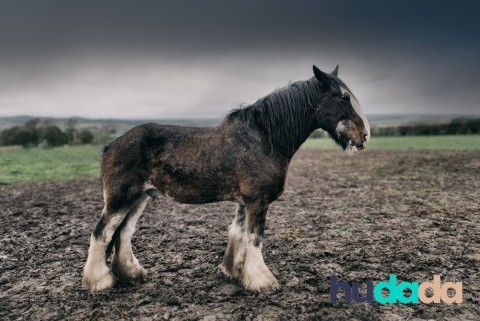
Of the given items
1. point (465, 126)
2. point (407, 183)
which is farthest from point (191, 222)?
point (465, 126)

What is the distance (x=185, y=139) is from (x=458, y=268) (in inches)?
187

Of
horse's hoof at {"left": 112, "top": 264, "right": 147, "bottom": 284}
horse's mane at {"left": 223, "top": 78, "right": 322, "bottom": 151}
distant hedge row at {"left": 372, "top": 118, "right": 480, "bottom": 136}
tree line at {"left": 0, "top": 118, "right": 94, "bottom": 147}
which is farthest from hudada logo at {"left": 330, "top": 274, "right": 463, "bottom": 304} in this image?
distant hedge row at {"left": 372, "top": 118, "right": 480, "bottom": 136}

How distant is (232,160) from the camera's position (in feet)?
14.7

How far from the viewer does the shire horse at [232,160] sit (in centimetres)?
448

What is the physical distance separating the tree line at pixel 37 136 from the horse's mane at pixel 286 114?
48.3 meters

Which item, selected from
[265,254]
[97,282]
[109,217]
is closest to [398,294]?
[265,254]

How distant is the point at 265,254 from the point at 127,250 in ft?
8.15

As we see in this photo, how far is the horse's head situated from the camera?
14.9ft

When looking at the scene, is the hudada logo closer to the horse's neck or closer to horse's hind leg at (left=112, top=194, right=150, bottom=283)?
the horse's neck

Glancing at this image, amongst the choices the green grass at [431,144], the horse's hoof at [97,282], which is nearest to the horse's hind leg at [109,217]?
the horse's hoof at [97,282]

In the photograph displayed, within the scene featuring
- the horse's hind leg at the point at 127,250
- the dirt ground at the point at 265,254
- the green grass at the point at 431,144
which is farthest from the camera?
the green grass at the point at 431,144

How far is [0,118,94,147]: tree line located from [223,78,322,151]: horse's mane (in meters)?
48.3

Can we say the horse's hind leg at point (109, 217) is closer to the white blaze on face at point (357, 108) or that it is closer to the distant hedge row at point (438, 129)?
the white blaze on face at point (357, 108)

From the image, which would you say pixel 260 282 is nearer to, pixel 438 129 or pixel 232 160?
pixel 232 160
